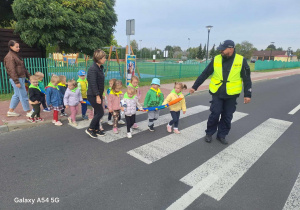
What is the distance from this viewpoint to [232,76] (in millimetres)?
3885

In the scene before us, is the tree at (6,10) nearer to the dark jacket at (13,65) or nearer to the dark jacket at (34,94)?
the dark jacket at (13,65)

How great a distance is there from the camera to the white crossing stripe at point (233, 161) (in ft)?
9.71

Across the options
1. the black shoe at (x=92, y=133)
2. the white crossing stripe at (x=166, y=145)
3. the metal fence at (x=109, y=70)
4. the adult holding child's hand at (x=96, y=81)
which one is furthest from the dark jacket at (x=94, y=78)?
the metal fence at (x=109, y=70)

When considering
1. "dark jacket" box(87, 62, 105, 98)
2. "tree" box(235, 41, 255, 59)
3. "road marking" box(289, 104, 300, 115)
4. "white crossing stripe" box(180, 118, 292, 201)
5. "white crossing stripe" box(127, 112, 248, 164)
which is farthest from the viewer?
"tree" box(235, 41, 255, 59)

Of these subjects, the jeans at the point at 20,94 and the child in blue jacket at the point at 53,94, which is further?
the jeans at the point at 20,94

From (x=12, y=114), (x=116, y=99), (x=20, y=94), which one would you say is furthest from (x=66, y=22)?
(x=116, y=99)

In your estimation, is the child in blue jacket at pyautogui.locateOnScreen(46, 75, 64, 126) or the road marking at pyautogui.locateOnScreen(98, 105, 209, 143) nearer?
the road marking at pyautogui.locateOnScreen(98, 105, 209, 143)

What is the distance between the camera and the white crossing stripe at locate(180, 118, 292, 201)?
9.71ft

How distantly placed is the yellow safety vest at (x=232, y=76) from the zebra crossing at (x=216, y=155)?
1.19m

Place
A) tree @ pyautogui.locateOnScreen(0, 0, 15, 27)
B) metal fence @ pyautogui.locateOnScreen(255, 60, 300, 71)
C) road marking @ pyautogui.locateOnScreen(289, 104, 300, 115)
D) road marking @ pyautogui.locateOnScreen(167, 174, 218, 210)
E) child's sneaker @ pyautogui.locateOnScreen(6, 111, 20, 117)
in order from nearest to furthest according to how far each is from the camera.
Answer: road marking @ pyautogui.locateOnScreen(167, 174, 218, 210), child's sneaker @ pyautogui.locateOnScreen(6, 111, 20, 117), road marking @ pyautogui.locateOnScreen(289, 104, 300, 115), tree @ pyautogui.locateOnScreen(0, 0, 15, 27), metal fence @ pyautogui.locateOnScreen(255, 60, 300, 71)

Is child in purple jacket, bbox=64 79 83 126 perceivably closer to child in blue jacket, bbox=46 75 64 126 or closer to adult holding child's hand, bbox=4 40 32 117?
child in blue jacket, bbox=46 75 64 126

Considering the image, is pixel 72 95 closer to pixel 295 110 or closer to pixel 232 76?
pixel 232 76

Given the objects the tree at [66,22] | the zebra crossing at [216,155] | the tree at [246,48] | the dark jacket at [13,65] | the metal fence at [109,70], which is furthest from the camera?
the tree at [246,48]

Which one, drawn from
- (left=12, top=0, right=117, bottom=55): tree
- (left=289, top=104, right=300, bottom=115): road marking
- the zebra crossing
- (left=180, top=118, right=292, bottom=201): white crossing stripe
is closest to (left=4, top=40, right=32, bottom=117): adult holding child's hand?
the zebra crossing
